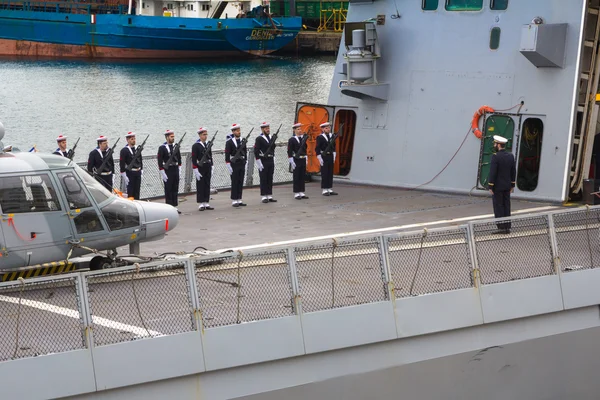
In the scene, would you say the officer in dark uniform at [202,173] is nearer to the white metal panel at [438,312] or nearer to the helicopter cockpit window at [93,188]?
the helicopter cockpit window at [93,188]

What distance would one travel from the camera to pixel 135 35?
273 feet

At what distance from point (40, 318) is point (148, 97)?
2036 inches

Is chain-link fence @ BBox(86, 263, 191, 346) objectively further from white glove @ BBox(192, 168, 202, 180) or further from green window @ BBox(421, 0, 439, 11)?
green window @ BBox(421, 0, 439, 11)

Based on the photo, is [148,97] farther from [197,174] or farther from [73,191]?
[73,191]

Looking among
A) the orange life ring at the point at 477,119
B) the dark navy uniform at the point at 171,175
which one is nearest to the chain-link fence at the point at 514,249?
the orange life ring at the point at 477,119

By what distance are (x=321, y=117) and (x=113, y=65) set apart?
2466 inches

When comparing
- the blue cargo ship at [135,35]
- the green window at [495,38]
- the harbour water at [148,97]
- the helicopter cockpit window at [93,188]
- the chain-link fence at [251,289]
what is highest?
the green window at [495,38]

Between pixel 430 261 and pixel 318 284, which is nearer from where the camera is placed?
pixel 318 284

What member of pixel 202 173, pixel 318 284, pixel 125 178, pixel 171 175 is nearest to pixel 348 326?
pixel 318 284

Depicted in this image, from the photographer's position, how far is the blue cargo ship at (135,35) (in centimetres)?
8275

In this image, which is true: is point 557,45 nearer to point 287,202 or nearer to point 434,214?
point 434,214

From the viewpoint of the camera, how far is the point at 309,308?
1030cm

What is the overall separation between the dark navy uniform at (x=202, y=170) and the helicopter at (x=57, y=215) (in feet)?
17.5

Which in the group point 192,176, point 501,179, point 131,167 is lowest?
point 192,176
